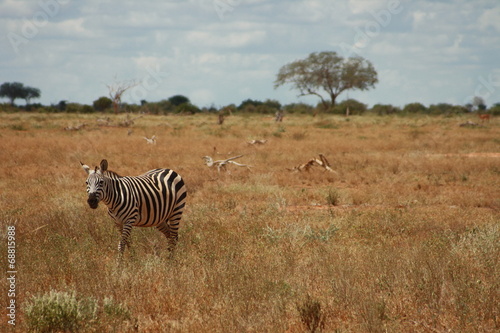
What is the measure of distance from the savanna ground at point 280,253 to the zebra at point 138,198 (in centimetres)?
29

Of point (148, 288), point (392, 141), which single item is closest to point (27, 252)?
point (148, 288)

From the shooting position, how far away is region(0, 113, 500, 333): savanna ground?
482cm

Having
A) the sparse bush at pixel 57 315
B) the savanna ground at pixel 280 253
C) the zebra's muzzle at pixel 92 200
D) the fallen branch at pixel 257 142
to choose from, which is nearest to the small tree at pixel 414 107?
the fallen branch at pixel 257 142

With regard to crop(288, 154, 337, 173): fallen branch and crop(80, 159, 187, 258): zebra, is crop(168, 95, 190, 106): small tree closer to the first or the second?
crop(288, 154, 337, 173): fallen branch

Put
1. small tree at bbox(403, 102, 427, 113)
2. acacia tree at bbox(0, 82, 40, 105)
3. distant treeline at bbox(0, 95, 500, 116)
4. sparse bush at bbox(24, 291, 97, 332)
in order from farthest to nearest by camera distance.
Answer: acacia tree at bbox(0, 82, 40, 105), small tree at bbox(403, 102, 427, 113), distant treeline at bbox(0, 95, 500, 116), sparse bush at bbox(24, 291, 97, 332)

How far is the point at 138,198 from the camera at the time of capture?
710 centimetres

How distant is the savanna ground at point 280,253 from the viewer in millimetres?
4816

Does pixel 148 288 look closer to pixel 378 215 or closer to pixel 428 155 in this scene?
pixel 378 215

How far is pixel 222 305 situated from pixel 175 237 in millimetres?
2837

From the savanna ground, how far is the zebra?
290 millimetres

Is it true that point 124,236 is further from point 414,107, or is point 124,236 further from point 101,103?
point 414,107

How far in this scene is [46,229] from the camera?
8.03 metres

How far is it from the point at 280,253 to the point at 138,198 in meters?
2.15

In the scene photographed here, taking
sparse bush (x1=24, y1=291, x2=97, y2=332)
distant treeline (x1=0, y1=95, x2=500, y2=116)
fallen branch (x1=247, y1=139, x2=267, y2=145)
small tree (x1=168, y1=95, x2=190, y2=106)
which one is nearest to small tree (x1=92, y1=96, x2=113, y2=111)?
distant treeline (x1=0, y1=95, x2=500, y2=116)
